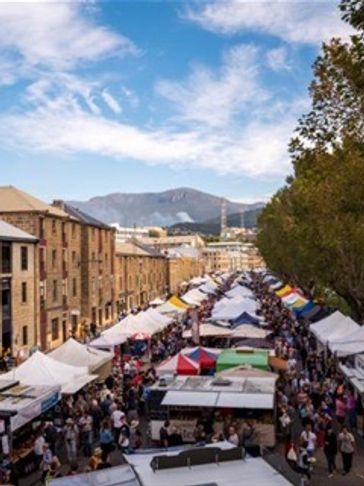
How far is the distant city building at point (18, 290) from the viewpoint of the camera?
38.5m

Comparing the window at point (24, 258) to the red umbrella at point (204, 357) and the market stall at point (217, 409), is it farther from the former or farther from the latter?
the market stall at point (217, 409)

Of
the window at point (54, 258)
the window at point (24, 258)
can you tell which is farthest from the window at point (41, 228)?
the window at point (24, 258)

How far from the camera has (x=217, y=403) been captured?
1842 centimetres

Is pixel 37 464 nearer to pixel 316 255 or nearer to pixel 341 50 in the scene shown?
pixel 341 50

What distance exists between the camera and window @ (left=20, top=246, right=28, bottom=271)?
136ft

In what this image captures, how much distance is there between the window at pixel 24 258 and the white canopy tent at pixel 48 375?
767 inches

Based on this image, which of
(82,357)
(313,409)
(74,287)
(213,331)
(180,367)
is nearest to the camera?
(313,409)

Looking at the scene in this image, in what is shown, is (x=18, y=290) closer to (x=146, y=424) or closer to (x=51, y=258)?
(x=51, y=258)

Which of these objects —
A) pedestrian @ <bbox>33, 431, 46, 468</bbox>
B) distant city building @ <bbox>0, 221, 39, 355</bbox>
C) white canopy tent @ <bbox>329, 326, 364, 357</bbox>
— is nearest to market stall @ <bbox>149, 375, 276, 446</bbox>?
pedestrian @ <bbox>33, 431, 46, 468</bbox>

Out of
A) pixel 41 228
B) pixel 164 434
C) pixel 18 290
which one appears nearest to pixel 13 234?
pixel 18 290

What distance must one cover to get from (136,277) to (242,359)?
190ft

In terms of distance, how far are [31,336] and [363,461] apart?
29024 mm

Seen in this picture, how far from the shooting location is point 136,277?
82.6 metres

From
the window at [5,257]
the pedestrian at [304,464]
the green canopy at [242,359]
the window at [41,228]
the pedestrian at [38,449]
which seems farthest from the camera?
the window at [41,228]
